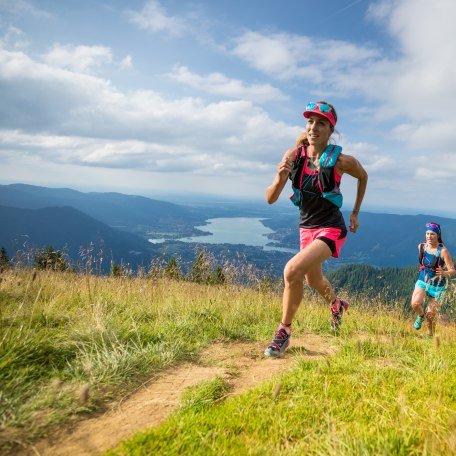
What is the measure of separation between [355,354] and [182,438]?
7.38ft

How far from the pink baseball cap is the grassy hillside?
2.73 m

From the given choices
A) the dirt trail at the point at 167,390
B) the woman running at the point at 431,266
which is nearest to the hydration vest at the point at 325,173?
the dirt trail at the point at 167,390

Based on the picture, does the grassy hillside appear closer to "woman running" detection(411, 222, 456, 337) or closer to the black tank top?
the black tank top

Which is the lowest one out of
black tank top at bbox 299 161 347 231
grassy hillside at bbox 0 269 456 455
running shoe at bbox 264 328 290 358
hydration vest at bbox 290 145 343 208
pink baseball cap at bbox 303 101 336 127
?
running shoe at bbox 264 328 290 358

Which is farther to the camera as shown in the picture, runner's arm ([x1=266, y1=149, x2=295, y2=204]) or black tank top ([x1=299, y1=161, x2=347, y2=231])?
black tank top ([x1=299, y1=161, x2=347, y2=231])

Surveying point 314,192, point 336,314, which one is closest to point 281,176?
point 314,192

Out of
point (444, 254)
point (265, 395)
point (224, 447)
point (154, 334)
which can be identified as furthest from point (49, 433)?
point (444, 254)

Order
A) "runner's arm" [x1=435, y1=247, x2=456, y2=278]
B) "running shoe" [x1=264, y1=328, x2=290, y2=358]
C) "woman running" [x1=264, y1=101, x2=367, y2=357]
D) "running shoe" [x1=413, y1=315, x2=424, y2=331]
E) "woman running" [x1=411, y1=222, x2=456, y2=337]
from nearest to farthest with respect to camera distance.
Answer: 1. "running shoe" [x1=264, y1=328, x2=290, y2=358]
2. "woman running" [x1=264, y1=101, x2=367, y2=357]
3. "running shoe" [x1=413, y1=315, x2=424, y2=331]
4. "runner's arm" [x1=435, y1=247, x2=456, y2=278]
5. "woman running" [x1=411, y1=222, x2=456, y2=337]

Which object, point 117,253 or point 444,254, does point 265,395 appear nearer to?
point 444,254

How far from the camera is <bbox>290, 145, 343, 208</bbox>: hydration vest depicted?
13.1 feet

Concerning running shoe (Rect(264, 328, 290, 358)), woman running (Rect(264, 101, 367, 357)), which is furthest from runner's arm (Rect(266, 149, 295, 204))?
running shoe (Rect(264, 328, 290, 358))

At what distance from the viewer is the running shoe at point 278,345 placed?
3736mm

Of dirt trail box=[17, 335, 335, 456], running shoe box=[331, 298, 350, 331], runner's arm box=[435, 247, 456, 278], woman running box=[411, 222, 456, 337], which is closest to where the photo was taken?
dirt trail box=[17, 335, 335, 456]

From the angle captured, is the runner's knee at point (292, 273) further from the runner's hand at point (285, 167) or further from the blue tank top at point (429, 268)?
the blue tank top at point (429, 268)
